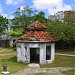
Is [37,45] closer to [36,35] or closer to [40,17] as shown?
[36,35]

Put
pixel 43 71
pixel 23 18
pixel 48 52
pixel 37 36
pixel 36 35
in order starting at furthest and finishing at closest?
pixel 23 18 < pixel 48 52 < pixel 36 35 < pixel 37 36 < pixel 43 71

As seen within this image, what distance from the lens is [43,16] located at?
52.8 metres

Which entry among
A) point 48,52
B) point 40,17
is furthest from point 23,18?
point 48,52

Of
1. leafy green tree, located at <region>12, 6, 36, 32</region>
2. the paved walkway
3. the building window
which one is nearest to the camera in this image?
the paved walkway

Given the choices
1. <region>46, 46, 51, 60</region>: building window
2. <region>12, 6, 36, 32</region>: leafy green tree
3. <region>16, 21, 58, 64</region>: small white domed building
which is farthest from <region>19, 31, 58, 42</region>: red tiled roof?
<region>12, 6, 36, 32</region>: leafy green tree

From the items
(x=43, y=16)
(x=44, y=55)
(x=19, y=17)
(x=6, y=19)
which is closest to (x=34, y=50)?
(x=44, y=55)

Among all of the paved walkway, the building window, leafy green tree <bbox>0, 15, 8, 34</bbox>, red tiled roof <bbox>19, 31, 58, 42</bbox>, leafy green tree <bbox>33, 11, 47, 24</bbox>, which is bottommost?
the paved walkway

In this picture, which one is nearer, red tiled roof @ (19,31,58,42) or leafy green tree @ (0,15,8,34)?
red tiled roof @ (19,31,58,42)

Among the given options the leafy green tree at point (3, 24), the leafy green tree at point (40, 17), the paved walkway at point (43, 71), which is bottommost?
the paved walkway at point (43, 71)

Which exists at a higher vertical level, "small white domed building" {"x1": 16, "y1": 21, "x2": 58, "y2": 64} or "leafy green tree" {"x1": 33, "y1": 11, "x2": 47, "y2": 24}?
"leafy green tree" {"x1": 33, "y1": 11, "x2": 47, "y2": 24}

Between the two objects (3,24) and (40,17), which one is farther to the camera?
(3,24)

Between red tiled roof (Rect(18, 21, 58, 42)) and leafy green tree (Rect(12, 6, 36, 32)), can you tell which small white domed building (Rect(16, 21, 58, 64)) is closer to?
red tiled roof (Rect(18, 21, 58, 42))

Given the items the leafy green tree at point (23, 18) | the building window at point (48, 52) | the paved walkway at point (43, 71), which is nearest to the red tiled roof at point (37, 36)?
the building window at point (48, 52)

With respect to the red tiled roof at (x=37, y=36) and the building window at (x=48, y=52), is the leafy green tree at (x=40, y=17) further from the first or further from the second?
the red tiled roof at (x=37, y=36)
